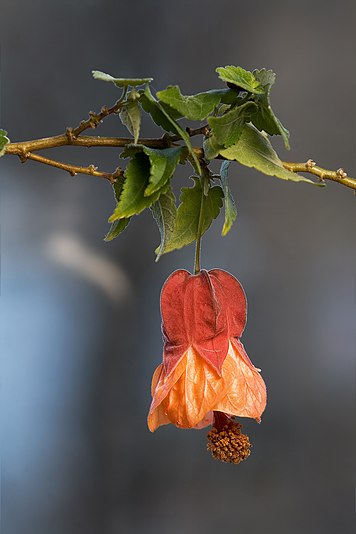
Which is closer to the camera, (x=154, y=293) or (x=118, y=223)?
(x=118, y=223)

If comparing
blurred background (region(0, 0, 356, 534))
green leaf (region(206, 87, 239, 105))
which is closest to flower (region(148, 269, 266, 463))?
green leaf (region(206, 87, 239, 105))

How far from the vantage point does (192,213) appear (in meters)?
0.38

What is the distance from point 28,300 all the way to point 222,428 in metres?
1.12

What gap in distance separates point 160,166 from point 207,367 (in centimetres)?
12

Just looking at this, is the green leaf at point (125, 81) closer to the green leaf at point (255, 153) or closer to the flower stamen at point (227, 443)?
the green leaf at point (255, 153)

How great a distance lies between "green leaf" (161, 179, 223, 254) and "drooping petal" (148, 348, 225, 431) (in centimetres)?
7

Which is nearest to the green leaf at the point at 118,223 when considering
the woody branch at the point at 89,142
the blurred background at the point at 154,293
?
the woody branch at the point at 89,142

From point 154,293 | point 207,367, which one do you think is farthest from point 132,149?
point 154,293

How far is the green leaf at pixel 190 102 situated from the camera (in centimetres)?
32

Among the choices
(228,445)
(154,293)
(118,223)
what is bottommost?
(228,445)

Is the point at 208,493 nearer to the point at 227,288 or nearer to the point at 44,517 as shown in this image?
the point at 44,517

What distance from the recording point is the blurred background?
4.65 ft

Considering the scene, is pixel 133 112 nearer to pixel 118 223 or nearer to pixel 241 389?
pixel 118 223
